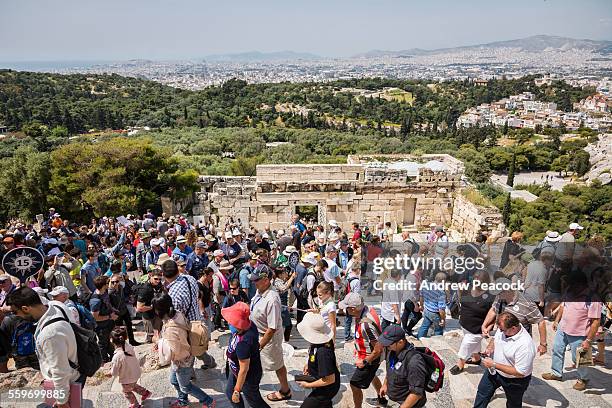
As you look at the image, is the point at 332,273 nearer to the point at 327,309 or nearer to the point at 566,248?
the point at 327,309

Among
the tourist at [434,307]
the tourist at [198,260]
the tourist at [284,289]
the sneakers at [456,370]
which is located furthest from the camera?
the tourist at [198,260]

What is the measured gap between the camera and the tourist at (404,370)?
4.09 meters

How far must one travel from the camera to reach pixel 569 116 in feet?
402

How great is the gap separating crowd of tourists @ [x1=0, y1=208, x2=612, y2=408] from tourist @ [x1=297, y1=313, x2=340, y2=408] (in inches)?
0.5

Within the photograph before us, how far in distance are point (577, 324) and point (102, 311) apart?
20.0 feet

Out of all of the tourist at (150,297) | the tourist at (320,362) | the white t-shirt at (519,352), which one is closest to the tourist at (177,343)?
the tourist at (150,297)

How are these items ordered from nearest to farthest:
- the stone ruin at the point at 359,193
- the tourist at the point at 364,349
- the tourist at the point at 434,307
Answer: the tourist at the point at 364,349 < the tourist at the point at 434,307 < the stone ruin at the point at 359,193

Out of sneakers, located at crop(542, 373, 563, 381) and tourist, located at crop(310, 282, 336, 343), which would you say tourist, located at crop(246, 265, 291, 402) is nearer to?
tourist, located at crop(310, 282, 336, 343)

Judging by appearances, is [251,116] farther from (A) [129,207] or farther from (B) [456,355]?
(B) [456,355]

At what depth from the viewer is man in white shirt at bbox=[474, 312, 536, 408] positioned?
4410 mm

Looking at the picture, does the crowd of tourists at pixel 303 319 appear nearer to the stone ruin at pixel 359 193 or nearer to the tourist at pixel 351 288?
the tourist at pixel 351 288

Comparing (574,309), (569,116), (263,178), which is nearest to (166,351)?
(574,309)

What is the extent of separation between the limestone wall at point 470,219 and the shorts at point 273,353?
33.7 ft

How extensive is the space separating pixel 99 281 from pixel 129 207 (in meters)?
15.5
